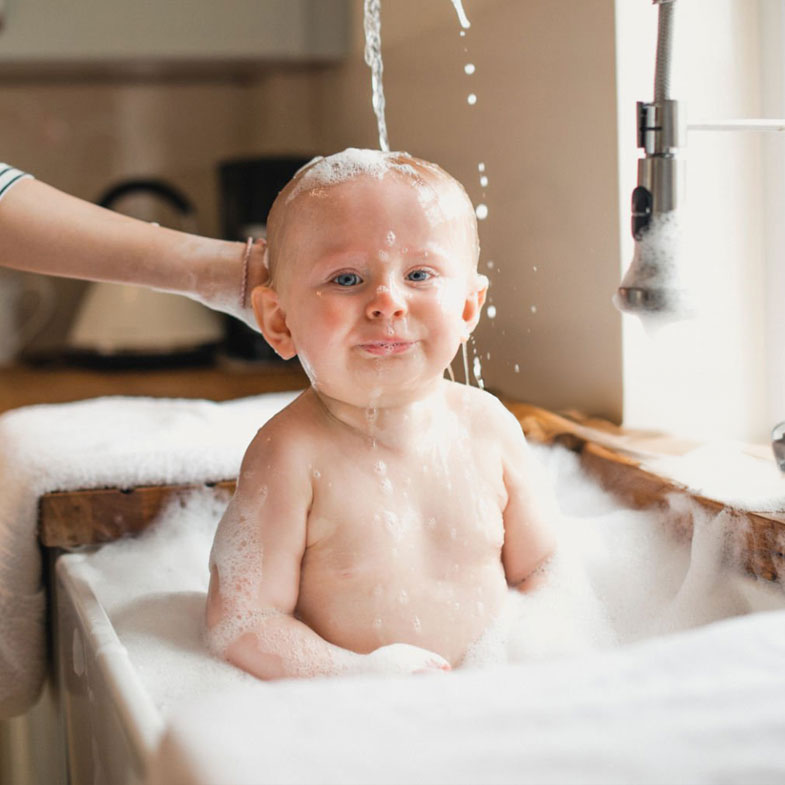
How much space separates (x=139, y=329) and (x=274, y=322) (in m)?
1.37

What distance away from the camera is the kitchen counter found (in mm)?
1821

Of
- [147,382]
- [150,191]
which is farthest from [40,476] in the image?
[150,191]

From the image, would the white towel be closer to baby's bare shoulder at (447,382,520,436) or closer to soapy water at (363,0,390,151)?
baby's bare shoulder at (447,382,520,436)

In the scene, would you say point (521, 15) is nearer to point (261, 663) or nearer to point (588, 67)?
point (588, 67)

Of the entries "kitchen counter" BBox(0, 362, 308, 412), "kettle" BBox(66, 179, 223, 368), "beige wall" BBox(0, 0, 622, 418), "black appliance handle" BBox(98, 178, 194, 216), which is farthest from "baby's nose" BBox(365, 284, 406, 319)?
"black appliance handle" BBox(98, 178, 194, 216)

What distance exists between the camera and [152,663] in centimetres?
75

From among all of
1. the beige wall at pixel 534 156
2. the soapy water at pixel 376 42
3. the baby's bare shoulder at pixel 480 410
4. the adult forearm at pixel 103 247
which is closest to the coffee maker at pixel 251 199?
the soapy water at pixel 376 42

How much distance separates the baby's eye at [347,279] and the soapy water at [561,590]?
0.27 m

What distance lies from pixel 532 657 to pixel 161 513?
38 centimetres

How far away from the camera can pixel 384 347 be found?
0.80m

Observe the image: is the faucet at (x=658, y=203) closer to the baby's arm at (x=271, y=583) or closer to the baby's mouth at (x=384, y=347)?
the baby's mouth at (x=384, y=347)

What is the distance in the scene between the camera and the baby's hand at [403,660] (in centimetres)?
77

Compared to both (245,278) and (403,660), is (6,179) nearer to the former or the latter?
(245,278)

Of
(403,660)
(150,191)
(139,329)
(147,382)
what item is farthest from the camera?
(150,191)
